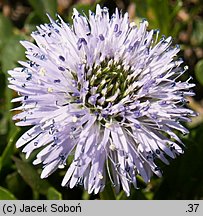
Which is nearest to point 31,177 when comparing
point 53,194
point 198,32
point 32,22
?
point 53,194

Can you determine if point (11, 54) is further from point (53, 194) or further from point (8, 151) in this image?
point (53, 194)

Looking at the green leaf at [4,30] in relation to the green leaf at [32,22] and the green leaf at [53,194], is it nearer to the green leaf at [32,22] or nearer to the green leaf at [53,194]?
the green leaf at [32,22]

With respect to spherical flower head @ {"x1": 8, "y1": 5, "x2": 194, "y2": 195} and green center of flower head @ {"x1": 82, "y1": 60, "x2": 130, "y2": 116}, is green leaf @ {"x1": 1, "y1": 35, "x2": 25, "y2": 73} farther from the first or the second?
green center of flower head @ {"x1": 82, "y1": 60, "x2": 130, "y2": 116}

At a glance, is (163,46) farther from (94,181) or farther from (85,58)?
(94,181)

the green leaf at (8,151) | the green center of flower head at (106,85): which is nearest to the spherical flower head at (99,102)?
the green center of flower head at (106,85)

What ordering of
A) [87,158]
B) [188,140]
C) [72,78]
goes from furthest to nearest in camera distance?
1. [188,140]
2. [72,78]
3. [87,158]

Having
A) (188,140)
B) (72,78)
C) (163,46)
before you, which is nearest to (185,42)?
(188,140)

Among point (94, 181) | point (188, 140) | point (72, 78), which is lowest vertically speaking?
point (94, 181)
